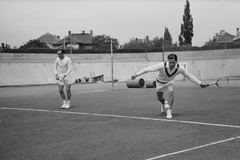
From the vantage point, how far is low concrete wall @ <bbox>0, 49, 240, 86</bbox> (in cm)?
5432

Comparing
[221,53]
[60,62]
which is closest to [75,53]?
[221,53]

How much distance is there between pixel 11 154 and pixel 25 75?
5065 cm

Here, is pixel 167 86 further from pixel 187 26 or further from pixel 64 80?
pixel 187 26

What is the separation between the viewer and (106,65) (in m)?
62.5

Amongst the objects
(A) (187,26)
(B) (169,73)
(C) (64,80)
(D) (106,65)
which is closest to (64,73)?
(C) (64,80)

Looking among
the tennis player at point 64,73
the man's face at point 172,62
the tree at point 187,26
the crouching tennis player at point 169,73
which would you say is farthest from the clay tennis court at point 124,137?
the tree at point 187,26

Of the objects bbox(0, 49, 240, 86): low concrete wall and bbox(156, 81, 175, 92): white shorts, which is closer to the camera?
bbox(156, 81, 175, 92): white shorts

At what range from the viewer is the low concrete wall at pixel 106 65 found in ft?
178

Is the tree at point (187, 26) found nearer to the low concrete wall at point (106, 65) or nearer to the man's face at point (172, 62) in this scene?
the low concrete wall at point (106, 65)

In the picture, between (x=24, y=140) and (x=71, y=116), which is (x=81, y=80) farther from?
(x=24, y=140)

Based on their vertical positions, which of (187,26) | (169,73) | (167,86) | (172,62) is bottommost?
(167,86)

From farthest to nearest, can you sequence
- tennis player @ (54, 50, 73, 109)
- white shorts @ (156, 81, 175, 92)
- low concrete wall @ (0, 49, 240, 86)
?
1. low concrete wall @ (0, 49, 240, 86)
2. tennis player @ (54, 50, 73, 109)
3. white shorts @ (156, 81, 175, 92)

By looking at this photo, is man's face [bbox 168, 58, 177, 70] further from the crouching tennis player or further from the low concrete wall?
the low concrete wall

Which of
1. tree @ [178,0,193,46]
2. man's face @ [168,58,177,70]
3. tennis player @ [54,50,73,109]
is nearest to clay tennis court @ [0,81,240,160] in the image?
man's face @ [168,58,177,70]
